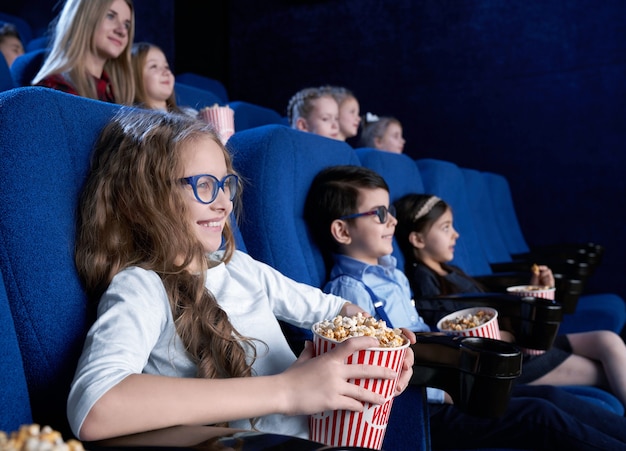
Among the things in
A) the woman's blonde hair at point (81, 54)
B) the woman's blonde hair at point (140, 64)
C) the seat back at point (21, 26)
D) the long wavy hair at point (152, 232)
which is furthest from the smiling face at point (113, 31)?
the seat back at point (21, 26)

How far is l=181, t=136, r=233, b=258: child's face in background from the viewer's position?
0.85 m

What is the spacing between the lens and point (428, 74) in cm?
465

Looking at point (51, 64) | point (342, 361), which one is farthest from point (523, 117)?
point (342, 361)

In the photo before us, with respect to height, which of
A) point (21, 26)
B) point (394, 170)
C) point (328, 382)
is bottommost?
point (328, 382)

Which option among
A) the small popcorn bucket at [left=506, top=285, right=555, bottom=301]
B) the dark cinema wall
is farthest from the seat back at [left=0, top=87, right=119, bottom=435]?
the dark cinema wall

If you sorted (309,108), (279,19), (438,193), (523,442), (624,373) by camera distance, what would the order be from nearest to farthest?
(523,442), (624,373), (438,193), (309,108), (279,19)

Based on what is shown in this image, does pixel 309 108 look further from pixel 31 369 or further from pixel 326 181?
pixel 31 369

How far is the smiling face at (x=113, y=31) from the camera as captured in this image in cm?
193

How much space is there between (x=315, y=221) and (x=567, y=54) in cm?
357

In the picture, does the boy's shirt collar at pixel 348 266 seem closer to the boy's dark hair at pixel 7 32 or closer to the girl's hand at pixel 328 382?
the girl's hand at pixel 328 382

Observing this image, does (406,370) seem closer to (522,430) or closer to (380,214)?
(522,430)

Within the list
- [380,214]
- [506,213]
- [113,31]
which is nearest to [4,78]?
[113,31]

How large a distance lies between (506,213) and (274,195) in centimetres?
315

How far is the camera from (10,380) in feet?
2.01
